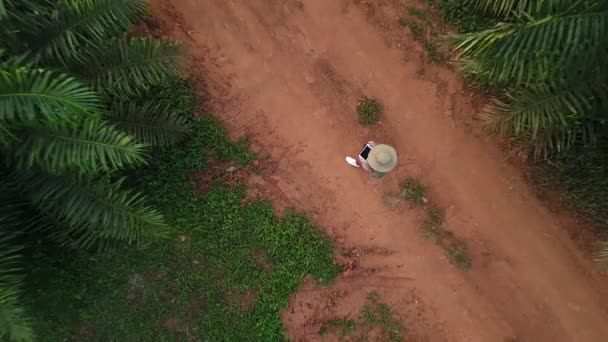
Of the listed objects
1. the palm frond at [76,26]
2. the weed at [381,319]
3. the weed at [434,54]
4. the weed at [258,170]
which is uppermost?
the palm frond at [76,26]

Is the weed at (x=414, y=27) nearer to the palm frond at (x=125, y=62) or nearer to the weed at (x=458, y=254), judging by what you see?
the weed at (x=458, y=254)

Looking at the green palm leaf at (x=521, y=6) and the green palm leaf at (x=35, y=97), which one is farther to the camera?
the green palm leaf at (x=521, y=6)

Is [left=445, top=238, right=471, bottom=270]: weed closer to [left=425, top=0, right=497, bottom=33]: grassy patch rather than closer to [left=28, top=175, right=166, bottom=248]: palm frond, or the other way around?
[left=425, top=0, right=497, bottom=33]: grassy patch

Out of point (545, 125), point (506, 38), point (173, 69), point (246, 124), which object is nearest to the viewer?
point (506, 38)

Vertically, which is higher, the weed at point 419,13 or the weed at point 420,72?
the weed at point 419,13

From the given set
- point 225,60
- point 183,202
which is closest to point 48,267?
point 183,202

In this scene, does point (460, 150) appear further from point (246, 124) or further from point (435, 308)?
point (246, 124)

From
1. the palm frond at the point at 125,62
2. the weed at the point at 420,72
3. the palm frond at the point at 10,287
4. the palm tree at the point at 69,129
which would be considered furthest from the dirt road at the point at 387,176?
the palm frond at the point at 10,287
